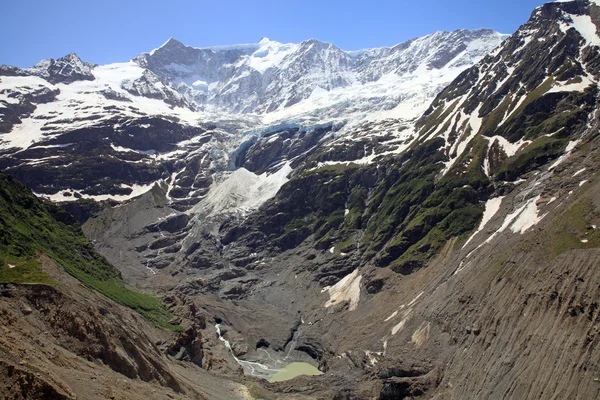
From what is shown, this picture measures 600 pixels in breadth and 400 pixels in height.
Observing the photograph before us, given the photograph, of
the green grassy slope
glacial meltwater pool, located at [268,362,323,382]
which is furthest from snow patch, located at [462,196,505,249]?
the green grassy slope

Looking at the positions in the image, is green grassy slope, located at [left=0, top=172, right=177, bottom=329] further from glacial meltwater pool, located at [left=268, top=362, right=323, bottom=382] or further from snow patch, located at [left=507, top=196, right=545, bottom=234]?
snow patch, located at [left=507, top=196, right=545, bottom=234]

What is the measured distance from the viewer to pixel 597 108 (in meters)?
162

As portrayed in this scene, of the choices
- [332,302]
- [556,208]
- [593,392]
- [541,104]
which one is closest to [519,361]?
[593,392]

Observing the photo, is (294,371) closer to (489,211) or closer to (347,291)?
(347,291)

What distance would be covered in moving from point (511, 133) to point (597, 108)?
27967 millimetres

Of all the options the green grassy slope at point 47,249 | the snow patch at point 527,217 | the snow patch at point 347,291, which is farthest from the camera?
the snow patch at point 347,291

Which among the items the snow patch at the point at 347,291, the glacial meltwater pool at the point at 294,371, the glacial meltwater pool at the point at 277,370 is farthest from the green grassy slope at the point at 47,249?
the snow patch at the point at 347,291

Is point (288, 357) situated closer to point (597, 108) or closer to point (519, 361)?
point (519, 361)

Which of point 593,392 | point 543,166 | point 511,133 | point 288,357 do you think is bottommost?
point 593,392

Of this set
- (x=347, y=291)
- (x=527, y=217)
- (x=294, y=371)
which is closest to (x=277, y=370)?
(x=294, y=371)

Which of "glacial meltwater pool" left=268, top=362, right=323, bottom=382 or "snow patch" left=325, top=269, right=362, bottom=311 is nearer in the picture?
"glacial meltwater pool" left=268, top=362, right=323, bottom=382

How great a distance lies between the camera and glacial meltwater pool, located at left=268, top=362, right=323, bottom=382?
124m

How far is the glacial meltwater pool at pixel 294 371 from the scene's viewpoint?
12438 cm

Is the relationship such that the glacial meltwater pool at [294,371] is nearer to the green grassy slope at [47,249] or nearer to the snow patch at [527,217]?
the green grassy slope at [47,249]
